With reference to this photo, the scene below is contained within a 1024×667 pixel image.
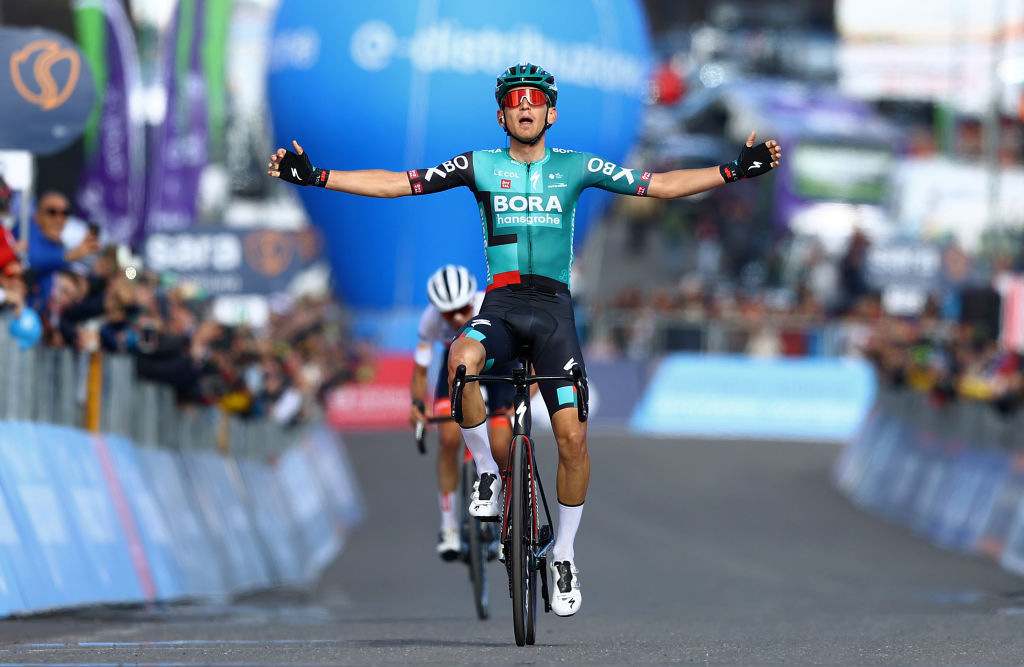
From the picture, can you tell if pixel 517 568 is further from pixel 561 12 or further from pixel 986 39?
pixel 986 39

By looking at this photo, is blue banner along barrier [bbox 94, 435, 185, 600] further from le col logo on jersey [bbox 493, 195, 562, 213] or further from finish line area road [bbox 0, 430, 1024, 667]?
le col logo on jersey [bbox 493, 195, 562, 213]

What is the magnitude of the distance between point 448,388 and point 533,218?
227 cm

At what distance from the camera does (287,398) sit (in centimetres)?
1942

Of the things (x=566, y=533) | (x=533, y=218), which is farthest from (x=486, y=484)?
(x=533, y=218)

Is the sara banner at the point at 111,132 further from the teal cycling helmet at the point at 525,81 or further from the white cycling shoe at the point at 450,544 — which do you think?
the teal cycling helmet at the point at 525,81

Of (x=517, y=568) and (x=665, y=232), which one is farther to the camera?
(x=665, y=232)

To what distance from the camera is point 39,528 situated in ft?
35.3

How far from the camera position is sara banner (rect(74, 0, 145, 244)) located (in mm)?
19078

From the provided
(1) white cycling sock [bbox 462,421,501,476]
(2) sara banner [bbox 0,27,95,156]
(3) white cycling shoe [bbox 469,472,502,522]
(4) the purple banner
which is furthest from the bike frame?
(4) the purple banner

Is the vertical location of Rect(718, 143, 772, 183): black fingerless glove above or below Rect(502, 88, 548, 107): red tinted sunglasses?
below

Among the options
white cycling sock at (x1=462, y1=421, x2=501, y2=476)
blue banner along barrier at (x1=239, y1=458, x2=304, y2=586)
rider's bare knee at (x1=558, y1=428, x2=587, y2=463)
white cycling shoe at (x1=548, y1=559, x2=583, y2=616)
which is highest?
rider's bare knee at (x1=558, y1=428, x2=587, y2=463)

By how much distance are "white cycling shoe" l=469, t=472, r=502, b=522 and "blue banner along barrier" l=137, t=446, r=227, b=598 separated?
492 centimetres

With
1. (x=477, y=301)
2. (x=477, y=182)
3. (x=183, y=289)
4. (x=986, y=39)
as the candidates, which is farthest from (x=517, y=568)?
(x=986, y=39)

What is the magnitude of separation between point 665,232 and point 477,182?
4527cm
